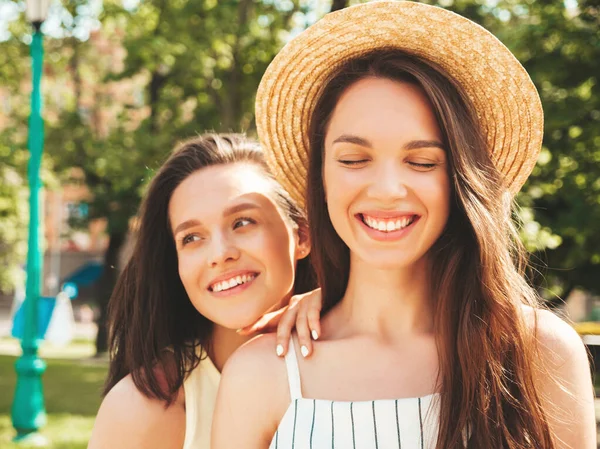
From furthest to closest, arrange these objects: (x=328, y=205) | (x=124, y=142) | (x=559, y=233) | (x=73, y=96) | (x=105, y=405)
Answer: (x=73, y=96), (x=124, y=142), (x=559, y=233), (x=105, y=405), (x=328, y=205)

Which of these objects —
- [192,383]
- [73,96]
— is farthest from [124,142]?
[192,383]

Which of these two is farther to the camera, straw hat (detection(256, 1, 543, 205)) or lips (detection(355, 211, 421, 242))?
straw hat (detection(256, 1, 543, 205))

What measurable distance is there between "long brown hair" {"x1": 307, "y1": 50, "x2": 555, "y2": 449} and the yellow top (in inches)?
38.3

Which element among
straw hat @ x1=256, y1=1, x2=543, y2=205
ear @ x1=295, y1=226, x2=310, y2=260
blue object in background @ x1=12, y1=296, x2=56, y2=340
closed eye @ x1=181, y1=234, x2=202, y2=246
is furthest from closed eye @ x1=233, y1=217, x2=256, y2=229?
blue object in background @ x1=12, y1=296, x2=56, y2=340

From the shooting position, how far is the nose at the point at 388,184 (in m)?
2.11

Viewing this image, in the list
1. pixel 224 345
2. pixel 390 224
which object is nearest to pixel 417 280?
pixel 390 224

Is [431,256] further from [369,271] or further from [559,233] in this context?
[559,233]

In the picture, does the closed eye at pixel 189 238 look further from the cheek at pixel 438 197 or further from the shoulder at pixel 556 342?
the shoulder at pixel 556 342

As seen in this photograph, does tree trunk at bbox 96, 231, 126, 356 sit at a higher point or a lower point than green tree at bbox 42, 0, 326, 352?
lower

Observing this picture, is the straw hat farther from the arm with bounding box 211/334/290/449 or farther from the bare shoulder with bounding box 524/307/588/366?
the arm with bounding box 211/334/290/449

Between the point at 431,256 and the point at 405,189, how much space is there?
13.7 inches

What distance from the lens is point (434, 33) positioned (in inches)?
92.4

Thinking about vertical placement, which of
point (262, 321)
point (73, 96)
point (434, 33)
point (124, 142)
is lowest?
point (262, 321)

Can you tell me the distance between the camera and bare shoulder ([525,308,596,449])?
213cm
